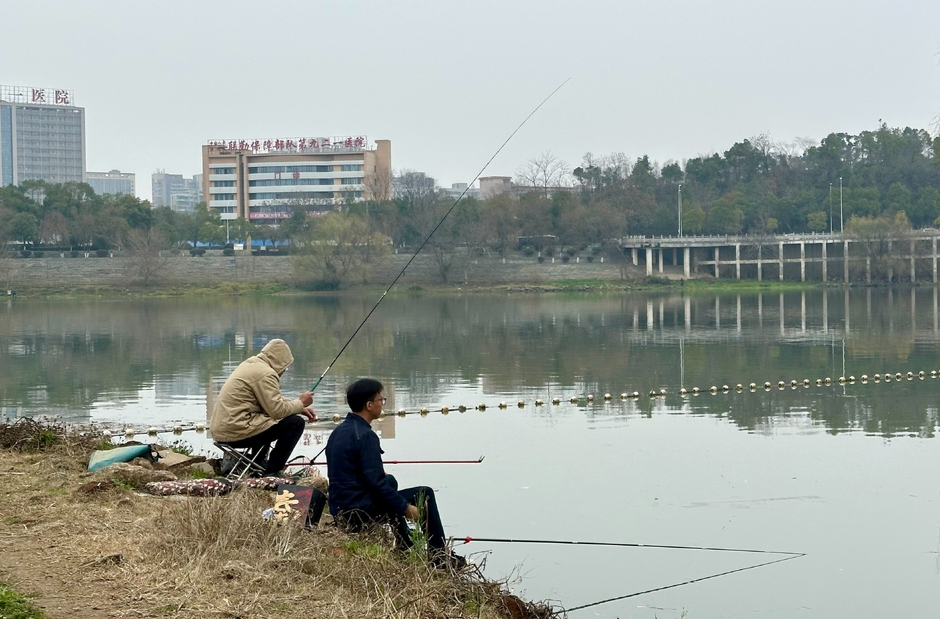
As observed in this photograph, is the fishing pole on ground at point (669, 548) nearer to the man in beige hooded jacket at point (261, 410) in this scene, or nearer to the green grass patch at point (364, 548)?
the green grass patch at point (364, 548)

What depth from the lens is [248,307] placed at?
151 ft

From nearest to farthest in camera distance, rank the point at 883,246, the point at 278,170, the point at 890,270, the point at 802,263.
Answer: the point at 890,270
the point at 883,246
the point at 802,263
the point at 278,170

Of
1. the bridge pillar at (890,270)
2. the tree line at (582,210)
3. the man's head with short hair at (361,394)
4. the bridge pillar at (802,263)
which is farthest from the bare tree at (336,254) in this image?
the man's head with short hair at (361,394)

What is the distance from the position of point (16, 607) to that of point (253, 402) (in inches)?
137

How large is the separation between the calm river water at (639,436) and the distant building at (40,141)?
5426 inches

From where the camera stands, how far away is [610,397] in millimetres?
15352

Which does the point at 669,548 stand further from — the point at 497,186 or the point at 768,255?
the point at 497,186

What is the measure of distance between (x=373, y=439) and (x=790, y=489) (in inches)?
181

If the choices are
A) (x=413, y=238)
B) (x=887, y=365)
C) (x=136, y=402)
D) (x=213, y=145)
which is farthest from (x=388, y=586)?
(x=213, y=145)

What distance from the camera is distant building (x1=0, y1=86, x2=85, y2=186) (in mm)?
157375

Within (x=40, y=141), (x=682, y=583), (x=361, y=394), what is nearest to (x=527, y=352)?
(x=682, y=583)

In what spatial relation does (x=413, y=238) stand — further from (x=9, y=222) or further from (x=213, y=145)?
(x=213, y=145)

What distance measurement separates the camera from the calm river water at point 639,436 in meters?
7.44

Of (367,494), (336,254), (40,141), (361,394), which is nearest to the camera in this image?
(367,494)
